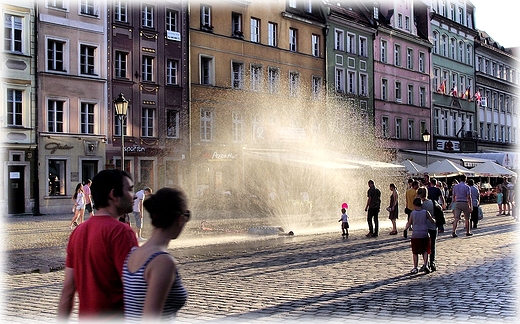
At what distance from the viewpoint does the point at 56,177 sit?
3484 cm

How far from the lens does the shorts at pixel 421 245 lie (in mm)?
12242

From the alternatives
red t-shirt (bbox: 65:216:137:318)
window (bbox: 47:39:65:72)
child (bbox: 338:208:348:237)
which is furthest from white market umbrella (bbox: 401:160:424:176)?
red t-shirt (bbox: 65:216:137:318)

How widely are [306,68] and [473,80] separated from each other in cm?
2719

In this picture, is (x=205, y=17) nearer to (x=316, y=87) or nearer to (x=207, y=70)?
(x=207, y=70)

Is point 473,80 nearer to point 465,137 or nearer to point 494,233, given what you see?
point 465,137

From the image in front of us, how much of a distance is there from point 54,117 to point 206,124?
9.91m

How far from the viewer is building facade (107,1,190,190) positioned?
37531mm

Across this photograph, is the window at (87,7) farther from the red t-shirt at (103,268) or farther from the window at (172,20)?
the red t-shirt at (103,268)

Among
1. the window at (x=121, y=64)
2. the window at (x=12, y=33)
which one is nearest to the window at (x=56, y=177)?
the window at (x=12, y=33)

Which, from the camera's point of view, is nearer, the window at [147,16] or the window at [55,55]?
the window at [55,55]

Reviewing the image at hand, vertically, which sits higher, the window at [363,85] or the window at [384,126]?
the window at [363,85]

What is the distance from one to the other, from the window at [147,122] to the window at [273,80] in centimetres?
925

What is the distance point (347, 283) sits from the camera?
11203 millimetres

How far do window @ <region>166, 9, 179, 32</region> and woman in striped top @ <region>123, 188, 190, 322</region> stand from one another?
37449 mm
